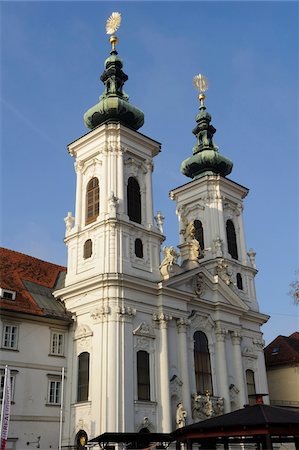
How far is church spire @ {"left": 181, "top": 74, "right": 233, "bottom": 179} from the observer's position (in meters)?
40.9

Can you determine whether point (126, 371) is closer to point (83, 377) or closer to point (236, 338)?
point (83, 377)

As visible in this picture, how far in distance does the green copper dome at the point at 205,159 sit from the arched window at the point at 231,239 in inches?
155

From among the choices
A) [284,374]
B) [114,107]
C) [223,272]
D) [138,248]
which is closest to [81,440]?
[138,248]

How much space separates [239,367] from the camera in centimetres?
3359

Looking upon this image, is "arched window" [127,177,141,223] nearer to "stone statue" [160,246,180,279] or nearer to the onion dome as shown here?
"stone statue" [160,246,180,279]

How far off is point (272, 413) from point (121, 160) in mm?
18075

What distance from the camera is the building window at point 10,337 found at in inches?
1021

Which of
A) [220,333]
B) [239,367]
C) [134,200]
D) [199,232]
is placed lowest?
[239,367]

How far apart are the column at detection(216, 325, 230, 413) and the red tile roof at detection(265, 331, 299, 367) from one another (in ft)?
33.3

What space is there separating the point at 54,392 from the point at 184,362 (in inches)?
267

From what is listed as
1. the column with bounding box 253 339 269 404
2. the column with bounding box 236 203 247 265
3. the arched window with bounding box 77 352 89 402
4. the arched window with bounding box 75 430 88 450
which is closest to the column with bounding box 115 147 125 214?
the arched window with bounding box 77 352 89 402

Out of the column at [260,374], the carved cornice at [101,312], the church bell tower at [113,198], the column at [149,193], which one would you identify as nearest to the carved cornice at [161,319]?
the church bell tower at [113,198]

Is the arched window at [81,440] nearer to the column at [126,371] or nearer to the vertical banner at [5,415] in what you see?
the column at [126,371]

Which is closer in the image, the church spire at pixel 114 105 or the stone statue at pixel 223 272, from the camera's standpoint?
the church spire at pixel 114 105
